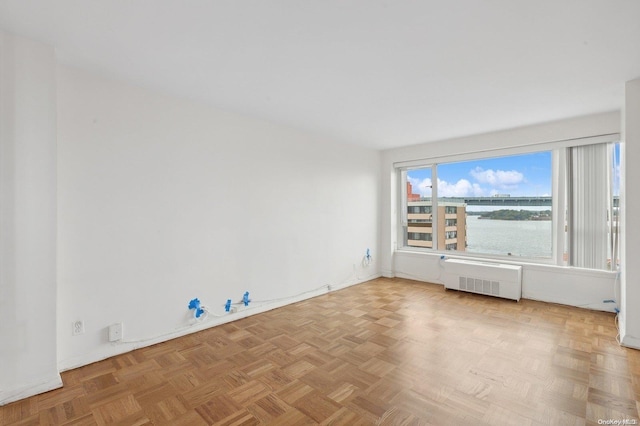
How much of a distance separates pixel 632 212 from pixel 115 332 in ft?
15.8

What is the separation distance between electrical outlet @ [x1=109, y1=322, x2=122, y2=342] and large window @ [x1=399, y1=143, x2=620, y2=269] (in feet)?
15.5

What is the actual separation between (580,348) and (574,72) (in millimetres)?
2460

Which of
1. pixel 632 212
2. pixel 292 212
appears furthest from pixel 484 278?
pixel 292 212

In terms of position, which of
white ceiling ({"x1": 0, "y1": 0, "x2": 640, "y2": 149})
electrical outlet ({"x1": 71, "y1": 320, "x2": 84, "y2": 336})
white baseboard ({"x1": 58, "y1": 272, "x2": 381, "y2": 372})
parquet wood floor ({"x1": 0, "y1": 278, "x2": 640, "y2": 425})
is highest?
white ceiling ({"x1": 0, "y1": 0, "x2": 640, "y2": 149})

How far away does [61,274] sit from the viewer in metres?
2.51

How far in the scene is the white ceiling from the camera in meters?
1.86

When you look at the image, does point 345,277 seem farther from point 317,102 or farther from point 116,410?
point 116,410

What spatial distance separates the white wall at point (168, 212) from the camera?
2605 millimetres

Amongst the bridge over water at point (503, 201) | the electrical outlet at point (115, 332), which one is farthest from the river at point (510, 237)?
the electrical outlet at point (115, 332)

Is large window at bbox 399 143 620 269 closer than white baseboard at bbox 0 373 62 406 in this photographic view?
No

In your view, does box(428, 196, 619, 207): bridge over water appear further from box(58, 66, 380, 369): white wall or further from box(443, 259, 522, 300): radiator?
box(58, 66, 380, 369): white wall

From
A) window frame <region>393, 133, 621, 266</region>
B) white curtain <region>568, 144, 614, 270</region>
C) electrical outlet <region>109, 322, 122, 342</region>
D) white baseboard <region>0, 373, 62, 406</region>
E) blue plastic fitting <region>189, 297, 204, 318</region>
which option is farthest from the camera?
window frame <region>393, 133, 621, 266</region>

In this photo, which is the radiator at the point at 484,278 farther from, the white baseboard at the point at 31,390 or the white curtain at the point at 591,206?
the white baseboard at the point at 31,390

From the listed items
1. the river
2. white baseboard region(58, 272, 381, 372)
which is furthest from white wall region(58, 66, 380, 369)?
the river
